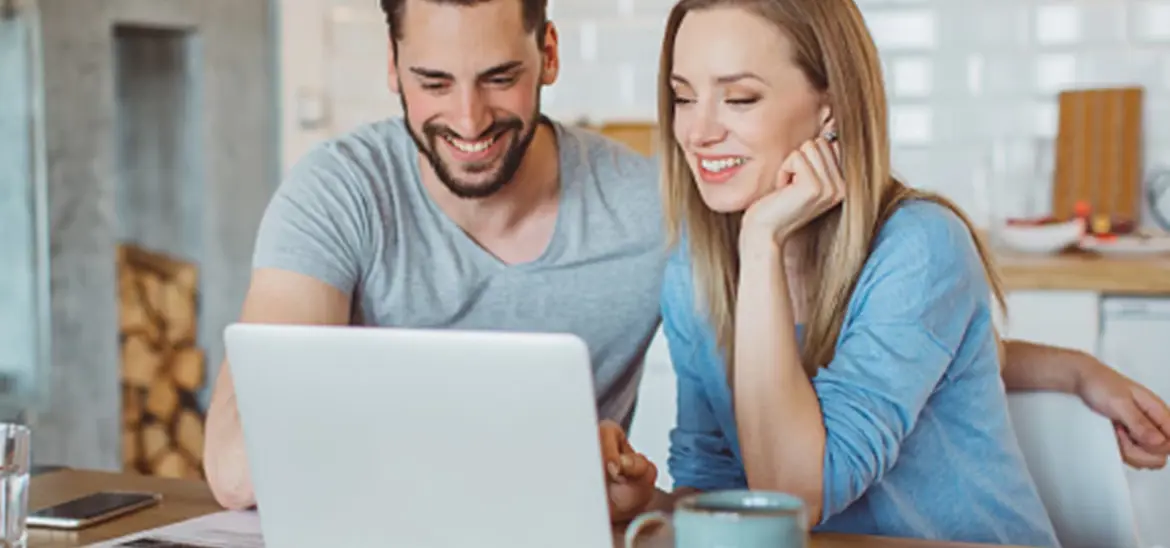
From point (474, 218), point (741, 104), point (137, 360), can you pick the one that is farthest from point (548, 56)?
point (137, 360)

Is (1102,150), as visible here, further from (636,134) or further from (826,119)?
(826,119)

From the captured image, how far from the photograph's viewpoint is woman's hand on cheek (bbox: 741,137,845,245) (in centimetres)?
147

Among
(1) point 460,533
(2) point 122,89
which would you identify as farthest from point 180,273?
(1) point 460,533

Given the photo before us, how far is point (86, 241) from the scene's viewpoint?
3.07m

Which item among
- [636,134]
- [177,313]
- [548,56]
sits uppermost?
[548,56]

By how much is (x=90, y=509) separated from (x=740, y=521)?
821 mm

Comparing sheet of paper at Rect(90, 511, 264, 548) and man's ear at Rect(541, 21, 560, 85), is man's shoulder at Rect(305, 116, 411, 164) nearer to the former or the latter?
man's ear at Rect(541, 21, 560, 85)

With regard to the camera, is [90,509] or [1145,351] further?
Answer: [1145,351]

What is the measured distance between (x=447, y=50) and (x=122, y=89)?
1904 mm

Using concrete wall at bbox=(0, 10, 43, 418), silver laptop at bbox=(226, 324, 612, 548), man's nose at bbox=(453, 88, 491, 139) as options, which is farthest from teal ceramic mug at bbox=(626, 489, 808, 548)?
concrete wall at bbox=(0, 10, 43, 418)

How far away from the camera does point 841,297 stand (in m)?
1.52

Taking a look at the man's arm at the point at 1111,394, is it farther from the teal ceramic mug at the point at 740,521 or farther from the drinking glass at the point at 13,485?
the drinking glass at the point at 13,485

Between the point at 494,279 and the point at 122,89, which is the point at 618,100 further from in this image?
the point at 494,279

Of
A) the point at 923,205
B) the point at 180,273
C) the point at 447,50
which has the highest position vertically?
the point at 447,50
